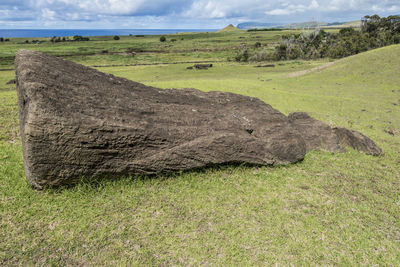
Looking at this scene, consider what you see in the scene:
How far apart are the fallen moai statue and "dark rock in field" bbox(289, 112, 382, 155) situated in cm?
179

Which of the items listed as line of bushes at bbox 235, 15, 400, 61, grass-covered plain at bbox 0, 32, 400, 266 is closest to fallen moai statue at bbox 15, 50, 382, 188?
grass-covered plain at bbox 0, 32, 400, 266

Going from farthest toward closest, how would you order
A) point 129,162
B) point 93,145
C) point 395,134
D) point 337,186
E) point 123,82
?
point 395,134 < point 123,82 < point 337,186 < point 129,162 < point 93,145

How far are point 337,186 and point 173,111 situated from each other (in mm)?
5125

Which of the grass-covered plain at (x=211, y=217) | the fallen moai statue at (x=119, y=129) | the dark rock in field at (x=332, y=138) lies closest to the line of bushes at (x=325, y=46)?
the dark rock in field at (x=332, y=138)

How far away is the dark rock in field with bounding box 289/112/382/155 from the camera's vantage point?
32.3 feet

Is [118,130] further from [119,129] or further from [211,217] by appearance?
Result: [211,217]

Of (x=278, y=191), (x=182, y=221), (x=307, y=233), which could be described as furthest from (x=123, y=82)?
(x=307, y=233)

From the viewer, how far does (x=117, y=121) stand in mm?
6031

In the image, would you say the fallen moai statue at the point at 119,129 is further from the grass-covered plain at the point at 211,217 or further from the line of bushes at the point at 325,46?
the line of bushes at the point at 325,46

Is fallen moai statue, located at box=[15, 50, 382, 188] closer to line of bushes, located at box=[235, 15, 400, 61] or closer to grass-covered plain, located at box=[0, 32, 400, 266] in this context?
grass-covered plain, located at box=[0, 32, 400, 266]

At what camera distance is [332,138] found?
33.4 feet

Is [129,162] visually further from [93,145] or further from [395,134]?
Answer: [395,134]

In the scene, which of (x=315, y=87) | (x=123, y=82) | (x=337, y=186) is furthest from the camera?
(x=315, y=87)

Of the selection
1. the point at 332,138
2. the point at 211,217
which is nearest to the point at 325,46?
Answer: the point at 332,138
